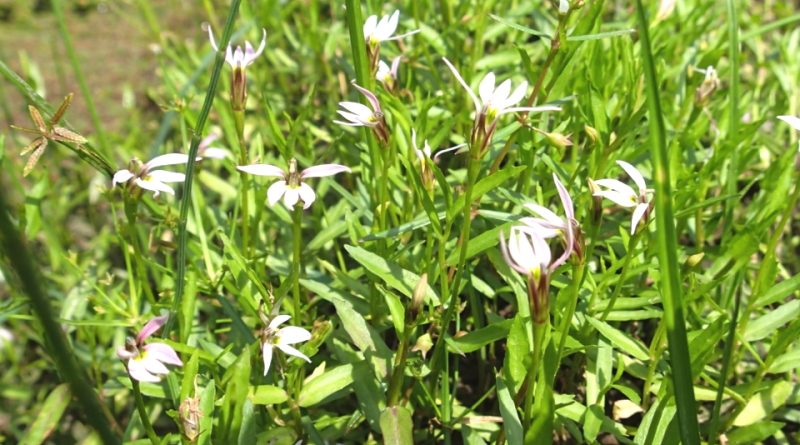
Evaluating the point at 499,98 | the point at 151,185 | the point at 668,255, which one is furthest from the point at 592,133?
the point at 151,185

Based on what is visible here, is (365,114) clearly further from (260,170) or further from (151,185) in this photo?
(151,185)

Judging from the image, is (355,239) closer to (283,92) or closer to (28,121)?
(283,92)

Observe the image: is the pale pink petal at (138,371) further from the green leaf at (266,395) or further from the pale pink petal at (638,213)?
the pale pink petal at (638,213)

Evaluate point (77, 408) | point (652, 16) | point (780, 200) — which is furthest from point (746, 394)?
point (77, 408)

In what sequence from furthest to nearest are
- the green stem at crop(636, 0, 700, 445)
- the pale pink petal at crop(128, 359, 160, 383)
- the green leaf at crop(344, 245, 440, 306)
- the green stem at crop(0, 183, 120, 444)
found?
the green leaf at crop(344, 245, 440, 306) < the pale pink petal at crop(128, 359, 160, 383) < the green stem at crop(636, 0, 700, 445) < the green stem at crop(0, 183, 120, 444)

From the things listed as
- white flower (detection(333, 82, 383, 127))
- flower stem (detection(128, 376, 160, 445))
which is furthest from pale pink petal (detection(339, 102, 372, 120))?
flower stem (detection(128, 376, 160, 445))

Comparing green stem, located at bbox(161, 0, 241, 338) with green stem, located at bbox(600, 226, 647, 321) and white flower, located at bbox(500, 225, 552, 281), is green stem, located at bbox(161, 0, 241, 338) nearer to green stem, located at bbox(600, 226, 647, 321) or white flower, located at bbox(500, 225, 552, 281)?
white flower, located at bbox(500, 225, 552, 281)
